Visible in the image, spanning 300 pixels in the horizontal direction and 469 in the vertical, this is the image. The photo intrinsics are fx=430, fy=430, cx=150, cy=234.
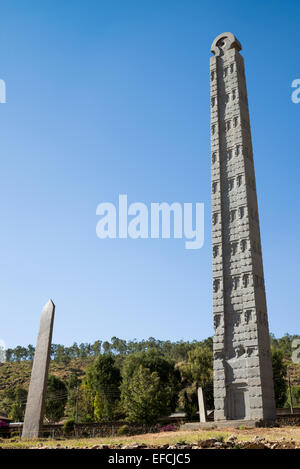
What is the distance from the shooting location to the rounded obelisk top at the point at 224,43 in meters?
30.1

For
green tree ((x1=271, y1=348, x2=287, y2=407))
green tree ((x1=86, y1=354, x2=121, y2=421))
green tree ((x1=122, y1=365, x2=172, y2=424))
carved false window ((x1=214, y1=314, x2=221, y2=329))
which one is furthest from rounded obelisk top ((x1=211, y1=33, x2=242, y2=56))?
green tree ((x1=86, y1=354, x2=121, y2=421))

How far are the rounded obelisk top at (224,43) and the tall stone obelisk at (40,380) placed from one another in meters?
21.7

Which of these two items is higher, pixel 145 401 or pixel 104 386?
pixel 104 386

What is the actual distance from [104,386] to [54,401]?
28.7ft

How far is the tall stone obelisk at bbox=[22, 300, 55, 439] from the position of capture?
17.8m

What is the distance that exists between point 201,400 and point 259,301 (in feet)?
20.8

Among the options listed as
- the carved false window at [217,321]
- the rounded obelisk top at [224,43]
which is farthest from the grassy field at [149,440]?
the rounded obelisk top at [224,43]

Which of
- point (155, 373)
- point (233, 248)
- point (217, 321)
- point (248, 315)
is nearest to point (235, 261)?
point (233, 248)

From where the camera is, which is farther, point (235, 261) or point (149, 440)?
point (235, 261)

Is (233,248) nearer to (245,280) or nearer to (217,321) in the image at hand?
(245,280)

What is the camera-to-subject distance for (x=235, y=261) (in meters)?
25.0

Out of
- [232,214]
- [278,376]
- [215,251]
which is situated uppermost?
[232,214]

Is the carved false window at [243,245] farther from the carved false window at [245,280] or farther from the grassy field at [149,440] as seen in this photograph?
the grassy field at [149,440]
